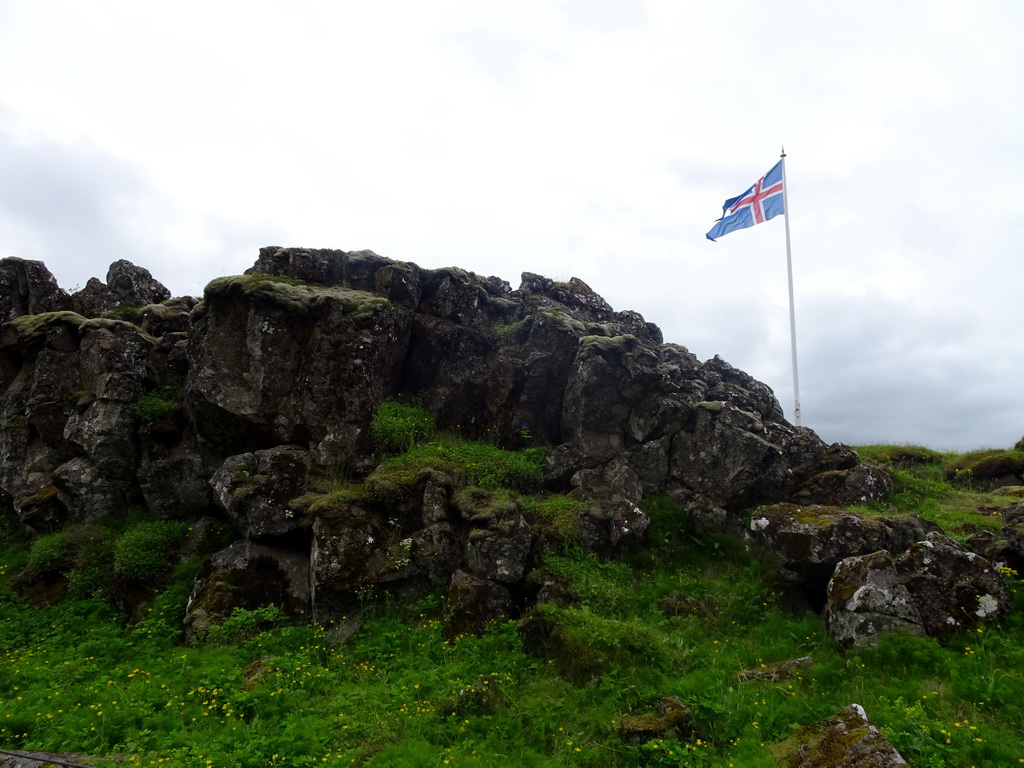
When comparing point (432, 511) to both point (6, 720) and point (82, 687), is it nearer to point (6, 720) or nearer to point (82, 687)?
point (82, 687)

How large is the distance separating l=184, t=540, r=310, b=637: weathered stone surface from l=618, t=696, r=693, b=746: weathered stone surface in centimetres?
792

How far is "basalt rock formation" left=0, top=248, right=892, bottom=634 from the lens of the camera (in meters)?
13.5

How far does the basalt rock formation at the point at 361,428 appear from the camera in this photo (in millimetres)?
13539

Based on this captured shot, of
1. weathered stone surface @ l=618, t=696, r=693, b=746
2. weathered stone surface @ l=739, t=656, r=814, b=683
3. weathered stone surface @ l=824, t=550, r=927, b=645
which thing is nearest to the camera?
weathered stone surface @ l=618, t=696, r=693, b=746

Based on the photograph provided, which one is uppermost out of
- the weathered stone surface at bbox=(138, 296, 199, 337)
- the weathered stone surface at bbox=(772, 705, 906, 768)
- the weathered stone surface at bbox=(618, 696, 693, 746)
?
the weathered stone surface at bbox=(138, 296, 199, 337)

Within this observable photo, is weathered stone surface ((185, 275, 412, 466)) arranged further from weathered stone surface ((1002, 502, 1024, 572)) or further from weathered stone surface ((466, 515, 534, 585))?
weathered stone surface ((1002, 502, 1024, 572))

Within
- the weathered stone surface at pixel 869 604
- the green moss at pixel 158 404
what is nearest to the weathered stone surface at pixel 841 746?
the weathered stone surface at pixel 869 604

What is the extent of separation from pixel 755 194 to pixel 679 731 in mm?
22278

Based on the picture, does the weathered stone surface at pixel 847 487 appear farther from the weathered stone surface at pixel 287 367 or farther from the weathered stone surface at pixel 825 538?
the weathered stone surface at pixel 287 367

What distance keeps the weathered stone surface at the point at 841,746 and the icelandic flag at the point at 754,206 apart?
2071 cm

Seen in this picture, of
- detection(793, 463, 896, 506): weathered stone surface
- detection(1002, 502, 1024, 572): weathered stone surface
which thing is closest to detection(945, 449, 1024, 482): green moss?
detection(793, 463, 896, 506): weathered stone surface

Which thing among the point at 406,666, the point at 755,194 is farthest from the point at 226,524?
the point at 755,194

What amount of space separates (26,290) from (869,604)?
96.0 feet

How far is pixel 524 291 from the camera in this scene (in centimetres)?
2273
